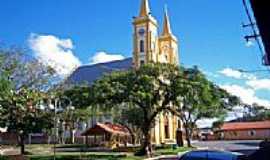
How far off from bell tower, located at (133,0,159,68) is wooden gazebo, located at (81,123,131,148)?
49.5 feet

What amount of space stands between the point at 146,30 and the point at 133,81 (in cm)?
4724

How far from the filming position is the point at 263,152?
45.4ft

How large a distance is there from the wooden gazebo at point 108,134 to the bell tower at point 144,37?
594 inches

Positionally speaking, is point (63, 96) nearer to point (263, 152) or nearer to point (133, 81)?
point (133, 81)

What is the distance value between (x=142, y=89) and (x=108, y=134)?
2690 cm

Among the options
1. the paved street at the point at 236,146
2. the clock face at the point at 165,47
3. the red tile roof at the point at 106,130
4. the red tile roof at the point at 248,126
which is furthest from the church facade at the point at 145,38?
the red tile roof at the point at 248,126

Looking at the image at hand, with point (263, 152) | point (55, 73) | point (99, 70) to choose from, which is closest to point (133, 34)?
point (99, 70)

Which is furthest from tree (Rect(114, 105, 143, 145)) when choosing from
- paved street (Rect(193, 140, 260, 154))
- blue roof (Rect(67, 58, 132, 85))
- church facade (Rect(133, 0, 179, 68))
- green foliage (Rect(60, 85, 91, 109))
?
blue roof (Rect(67, 58, 132, 85))

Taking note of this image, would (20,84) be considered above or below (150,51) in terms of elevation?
below

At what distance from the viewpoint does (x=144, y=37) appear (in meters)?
81.2

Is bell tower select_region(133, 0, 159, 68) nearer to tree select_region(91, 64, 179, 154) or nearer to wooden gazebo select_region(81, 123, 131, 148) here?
wooden gazebo select_region(81, 123, 131, 148)

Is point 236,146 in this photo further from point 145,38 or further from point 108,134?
point 145,38

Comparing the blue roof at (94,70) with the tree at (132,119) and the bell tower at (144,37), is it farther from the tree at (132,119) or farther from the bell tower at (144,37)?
the tree at (132,119)

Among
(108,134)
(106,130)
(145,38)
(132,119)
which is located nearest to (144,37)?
(145,38)
